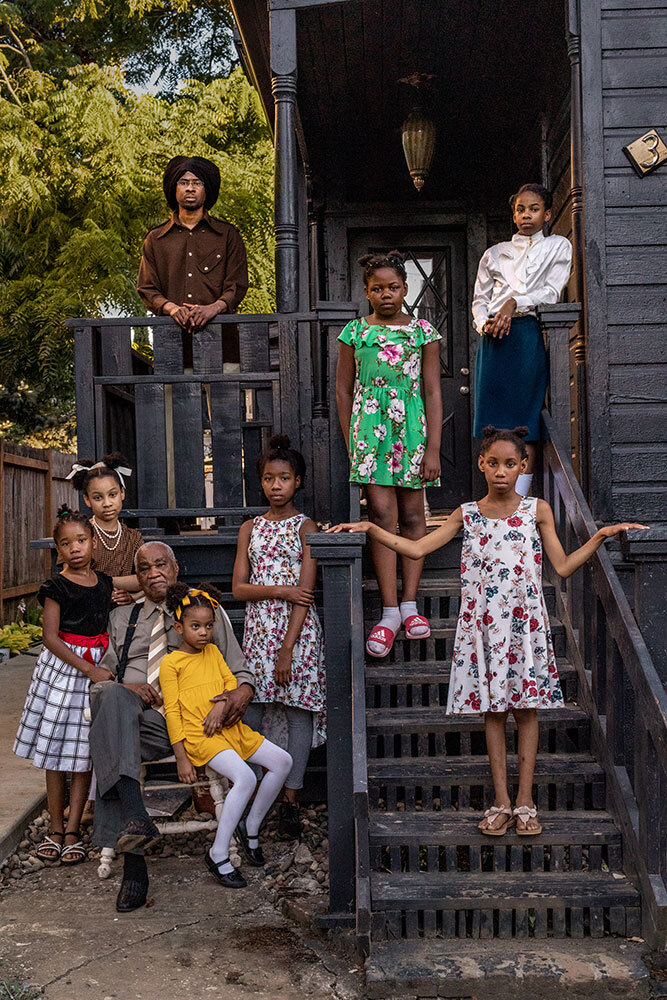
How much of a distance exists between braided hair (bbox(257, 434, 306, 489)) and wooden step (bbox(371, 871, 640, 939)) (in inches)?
77.5

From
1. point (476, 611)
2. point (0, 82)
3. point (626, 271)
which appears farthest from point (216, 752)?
point (0, 82)

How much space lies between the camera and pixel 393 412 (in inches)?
177

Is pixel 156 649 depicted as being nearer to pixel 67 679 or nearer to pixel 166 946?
pixel 67 679

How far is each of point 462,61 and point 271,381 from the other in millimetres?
2652

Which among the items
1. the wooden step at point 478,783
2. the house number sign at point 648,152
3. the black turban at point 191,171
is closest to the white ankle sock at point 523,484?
the wooden step at point 478,783

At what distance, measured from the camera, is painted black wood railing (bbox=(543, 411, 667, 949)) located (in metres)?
3.32

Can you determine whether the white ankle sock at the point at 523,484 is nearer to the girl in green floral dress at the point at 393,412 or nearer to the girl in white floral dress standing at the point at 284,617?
the girl in green floral dress at the point at 393,412

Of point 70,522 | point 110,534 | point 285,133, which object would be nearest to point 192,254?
point 285,133

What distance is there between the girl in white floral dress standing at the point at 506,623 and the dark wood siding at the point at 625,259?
1419 millimetres

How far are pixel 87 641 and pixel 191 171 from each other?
257 cm

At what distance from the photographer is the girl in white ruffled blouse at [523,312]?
4.86 metres

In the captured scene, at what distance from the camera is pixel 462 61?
20.9 feet

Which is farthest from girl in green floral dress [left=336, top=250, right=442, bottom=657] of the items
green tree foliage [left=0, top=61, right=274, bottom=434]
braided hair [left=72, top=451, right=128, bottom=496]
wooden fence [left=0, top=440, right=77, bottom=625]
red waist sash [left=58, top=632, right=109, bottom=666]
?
green tree foliage [left=0, top=61, right=274, bottom=434]

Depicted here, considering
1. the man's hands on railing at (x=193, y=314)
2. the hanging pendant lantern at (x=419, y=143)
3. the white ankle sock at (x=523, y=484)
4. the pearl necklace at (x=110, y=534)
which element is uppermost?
the hanging pendant lantern at (x=419, y=143)
